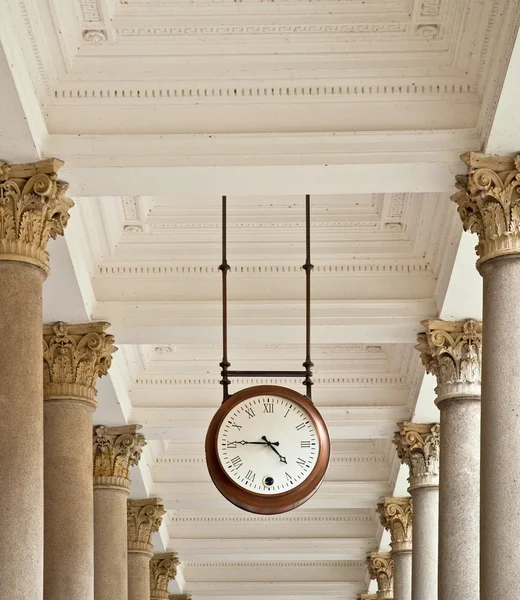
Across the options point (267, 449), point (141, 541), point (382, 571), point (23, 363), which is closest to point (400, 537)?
point (141, 541)

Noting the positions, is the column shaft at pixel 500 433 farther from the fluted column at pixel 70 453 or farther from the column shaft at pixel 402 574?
the column shaft at pixel 402 574

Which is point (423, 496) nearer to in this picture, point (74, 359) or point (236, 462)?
point (74, 359)

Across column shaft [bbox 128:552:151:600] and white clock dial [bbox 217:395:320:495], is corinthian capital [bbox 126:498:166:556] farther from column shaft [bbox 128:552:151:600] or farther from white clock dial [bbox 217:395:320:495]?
white clock dial [bbox 217:395:320:495]

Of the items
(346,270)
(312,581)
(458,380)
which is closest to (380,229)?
(346,270)

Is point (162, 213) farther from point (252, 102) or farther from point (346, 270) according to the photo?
point (252, 102)

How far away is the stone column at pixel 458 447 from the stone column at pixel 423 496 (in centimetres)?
371

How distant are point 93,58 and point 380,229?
201 inches

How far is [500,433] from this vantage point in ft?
39.5

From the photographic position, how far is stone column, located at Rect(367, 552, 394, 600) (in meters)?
30.7

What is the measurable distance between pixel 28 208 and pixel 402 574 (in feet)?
45.9

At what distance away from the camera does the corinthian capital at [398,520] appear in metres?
25.5

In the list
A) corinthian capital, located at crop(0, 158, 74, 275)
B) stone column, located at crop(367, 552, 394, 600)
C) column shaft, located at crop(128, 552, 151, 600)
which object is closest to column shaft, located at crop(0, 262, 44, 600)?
corinthian capital, located at crop(0, 158, 74, 275)

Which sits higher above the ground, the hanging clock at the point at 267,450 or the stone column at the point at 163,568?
Result: the stone column at the point at 163,568

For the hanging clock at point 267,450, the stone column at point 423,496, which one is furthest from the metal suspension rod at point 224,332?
the stone column at point 423,496
